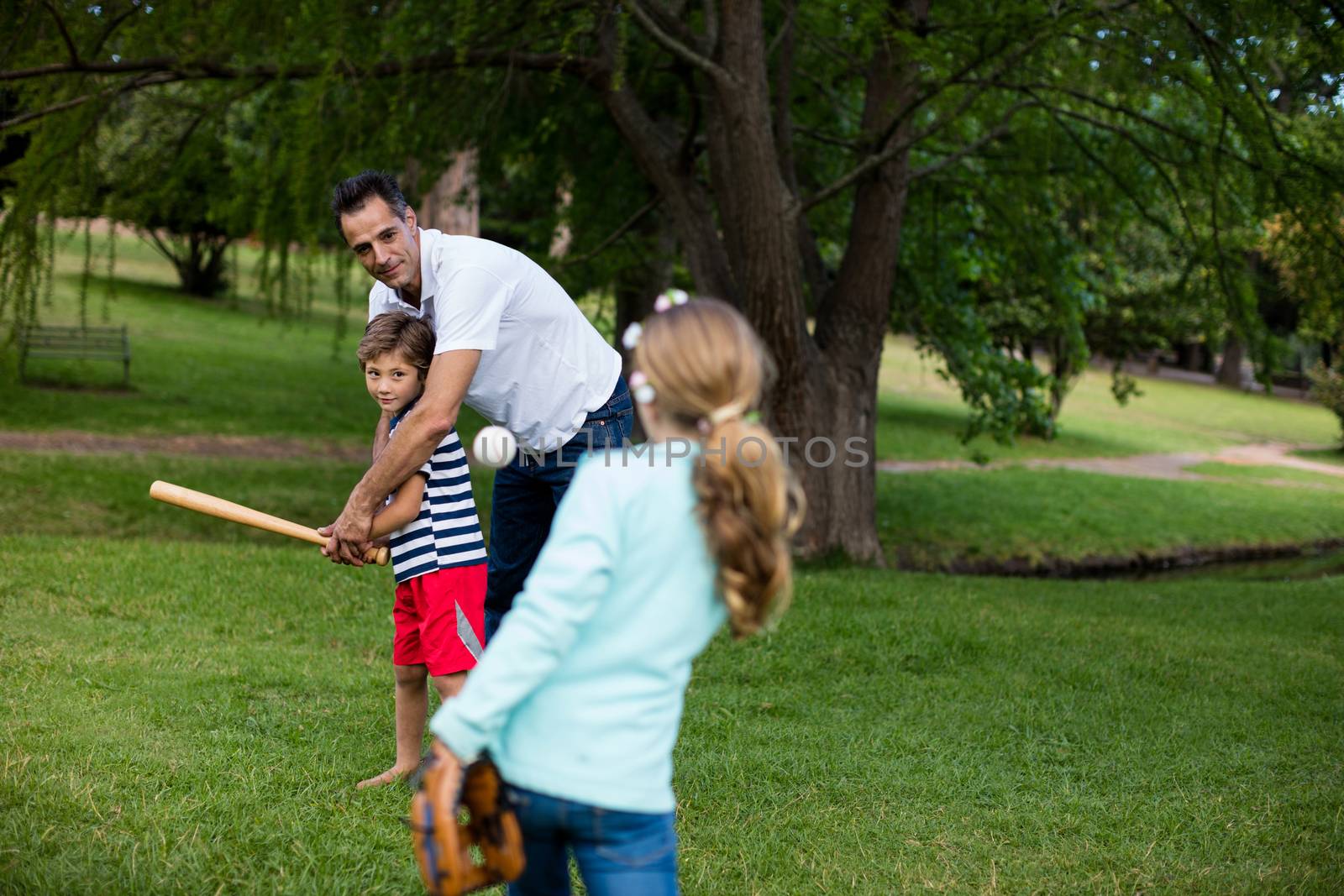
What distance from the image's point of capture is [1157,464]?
2030 centimetres

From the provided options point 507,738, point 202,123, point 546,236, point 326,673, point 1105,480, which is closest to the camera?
point 507,738

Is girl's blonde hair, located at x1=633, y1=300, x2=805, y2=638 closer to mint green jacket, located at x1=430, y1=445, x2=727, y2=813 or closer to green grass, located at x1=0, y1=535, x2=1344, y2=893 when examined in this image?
mint green jacket, located at x1=430, y1=445, x2=727, y2=813

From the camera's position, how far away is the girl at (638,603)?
202cm

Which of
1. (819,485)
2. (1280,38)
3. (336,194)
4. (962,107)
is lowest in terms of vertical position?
(819,485)

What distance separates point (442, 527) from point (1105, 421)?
974 inches

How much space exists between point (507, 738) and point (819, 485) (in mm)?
7510

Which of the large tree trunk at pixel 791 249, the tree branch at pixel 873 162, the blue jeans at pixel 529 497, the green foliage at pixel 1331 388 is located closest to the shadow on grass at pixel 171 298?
the large tree trunk at pixel 791 249

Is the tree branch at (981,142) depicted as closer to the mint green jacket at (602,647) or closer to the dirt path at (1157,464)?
the dirt path at (1157,464)

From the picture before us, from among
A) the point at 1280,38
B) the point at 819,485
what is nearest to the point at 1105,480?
the point at 819,485

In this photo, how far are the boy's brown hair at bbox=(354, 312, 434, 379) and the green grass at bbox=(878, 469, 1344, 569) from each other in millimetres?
8844

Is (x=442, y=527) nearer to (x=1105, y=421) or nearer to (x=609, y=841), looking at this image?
(x=609, y=841)

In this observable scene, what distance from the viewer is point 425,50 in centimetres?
877

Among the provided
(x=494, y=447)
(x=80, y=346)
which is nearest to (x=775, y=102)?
(x=494, y=447)

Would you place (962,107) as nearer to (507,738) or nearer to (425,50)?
(425,50)
